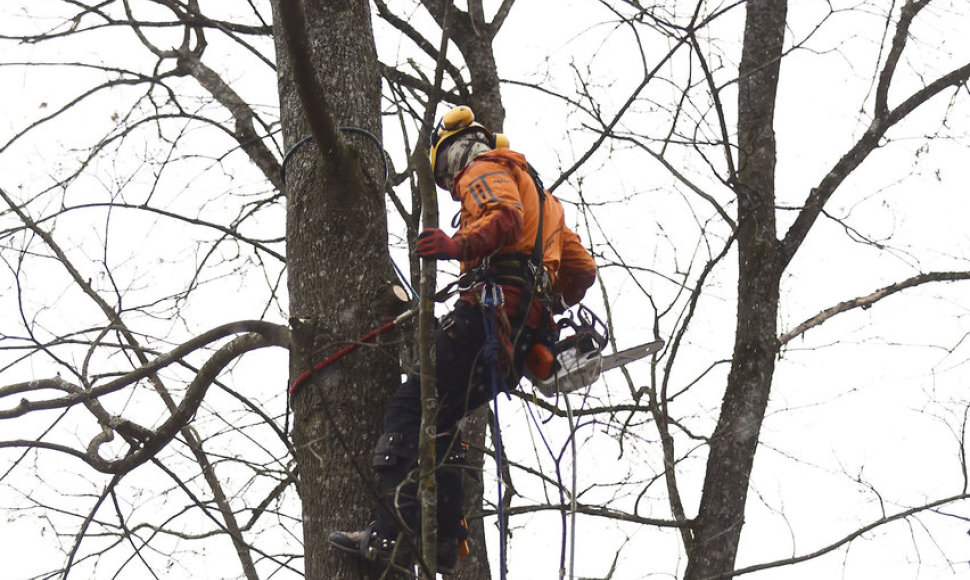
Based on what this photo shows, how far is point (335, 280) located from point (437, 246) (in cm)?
46

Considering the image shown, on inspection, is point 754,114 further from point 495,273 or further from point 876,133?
point 495,273

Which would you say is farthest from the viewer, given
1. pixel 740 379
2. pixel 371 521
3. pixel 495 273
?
pixel 740 379

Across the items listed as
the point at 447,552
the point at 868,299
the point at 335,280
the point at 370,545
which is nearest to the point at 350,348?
the point at 335,280

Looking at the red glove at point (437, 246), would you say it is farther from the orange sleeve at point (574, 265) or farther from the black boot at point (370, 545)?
the orange sleeve at point (574, 265)

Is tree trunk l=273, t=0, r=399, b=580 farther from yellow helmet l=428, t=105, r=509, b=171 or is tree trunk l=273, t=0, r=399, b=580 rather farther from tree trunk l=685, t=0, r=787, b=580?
tree trunk l=685, t=0, r=787, b=580

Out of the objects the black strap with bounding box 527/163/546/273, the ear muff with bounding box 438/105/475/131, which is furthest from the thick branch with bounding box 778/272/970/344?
the ear muff with bounding box 438/105/475/131

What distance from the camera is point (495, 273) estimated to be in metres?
3.42

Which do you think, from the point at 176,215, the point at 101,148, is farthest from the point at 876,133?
the point at 101,148

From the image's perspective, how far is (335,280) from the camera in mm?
3213

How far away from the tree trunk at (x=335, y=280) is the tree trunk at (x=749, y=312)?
196 cm

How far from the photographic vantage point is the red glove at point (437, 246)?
2.79 meters

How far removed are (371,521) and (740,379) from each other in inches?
97.5

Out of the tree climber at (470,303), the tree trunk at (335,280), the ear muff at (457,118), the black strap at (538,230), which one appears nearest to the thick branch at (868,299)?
the tree climber at (470,303)

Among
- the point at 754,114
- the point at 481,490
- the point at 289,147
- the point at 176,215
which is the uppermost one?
the point at 754,114
